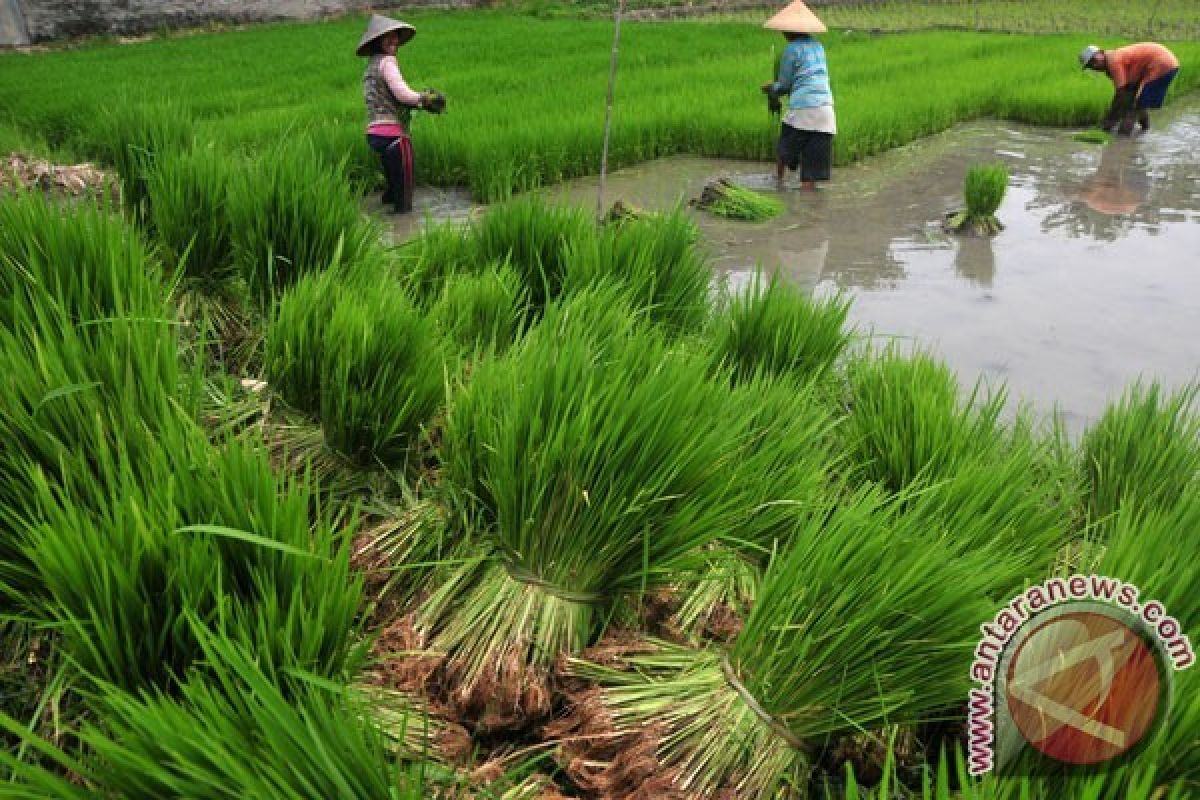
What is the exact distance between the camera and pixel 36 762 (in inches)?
43.9

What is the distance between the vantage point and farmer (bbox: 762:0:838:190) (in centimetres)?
559

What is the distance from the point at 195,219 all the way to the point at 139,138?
27.3 inches

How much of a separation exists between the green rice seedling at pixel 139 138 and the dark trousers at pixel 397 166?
6.16 feet

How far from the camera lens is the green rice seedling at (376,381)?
1.72 meters

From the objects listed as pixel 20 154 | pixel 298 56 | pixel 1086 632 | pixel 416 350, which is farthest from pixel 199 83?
pixel 1086 632

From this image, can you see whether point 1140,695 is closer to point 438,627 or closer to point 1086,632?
point 1086,632

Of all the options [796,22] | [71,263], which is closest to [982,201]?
[796,22]

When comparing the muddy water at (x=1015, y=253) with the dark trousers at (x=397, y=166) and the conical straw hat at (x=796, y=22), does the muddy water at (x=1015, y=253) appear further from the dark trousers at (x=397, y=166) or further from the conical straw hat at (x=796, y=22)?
the conical straw hat at (x=796, y=22)

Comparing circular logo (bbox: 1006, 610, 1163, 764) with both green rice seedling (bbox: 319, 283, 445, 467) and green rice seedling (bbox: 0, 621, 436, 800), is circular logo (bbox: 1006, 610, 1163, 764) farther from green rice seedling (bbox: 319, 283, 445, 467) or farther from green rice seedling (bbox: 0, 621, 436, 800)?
green rice seedling (bbox: 319, 283, 445, 467)

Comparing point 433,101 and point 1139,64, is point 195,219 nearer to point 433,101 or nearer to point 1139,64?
point 433,101

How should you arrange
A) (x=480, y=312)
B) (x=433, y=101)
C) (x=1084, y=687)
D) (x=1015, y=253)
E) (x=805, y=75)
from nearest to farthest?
(x=1084, y=687) → (x=480, y=312) → (x=1015, y=253) → (x=433, y=101) → (x=805, y=75)

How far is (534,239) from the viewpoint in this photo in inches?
102

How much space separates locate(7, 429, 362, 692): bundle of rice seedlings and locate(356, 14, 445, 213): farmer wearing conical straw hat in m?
3.91

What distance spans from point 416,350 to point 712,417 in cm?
67
